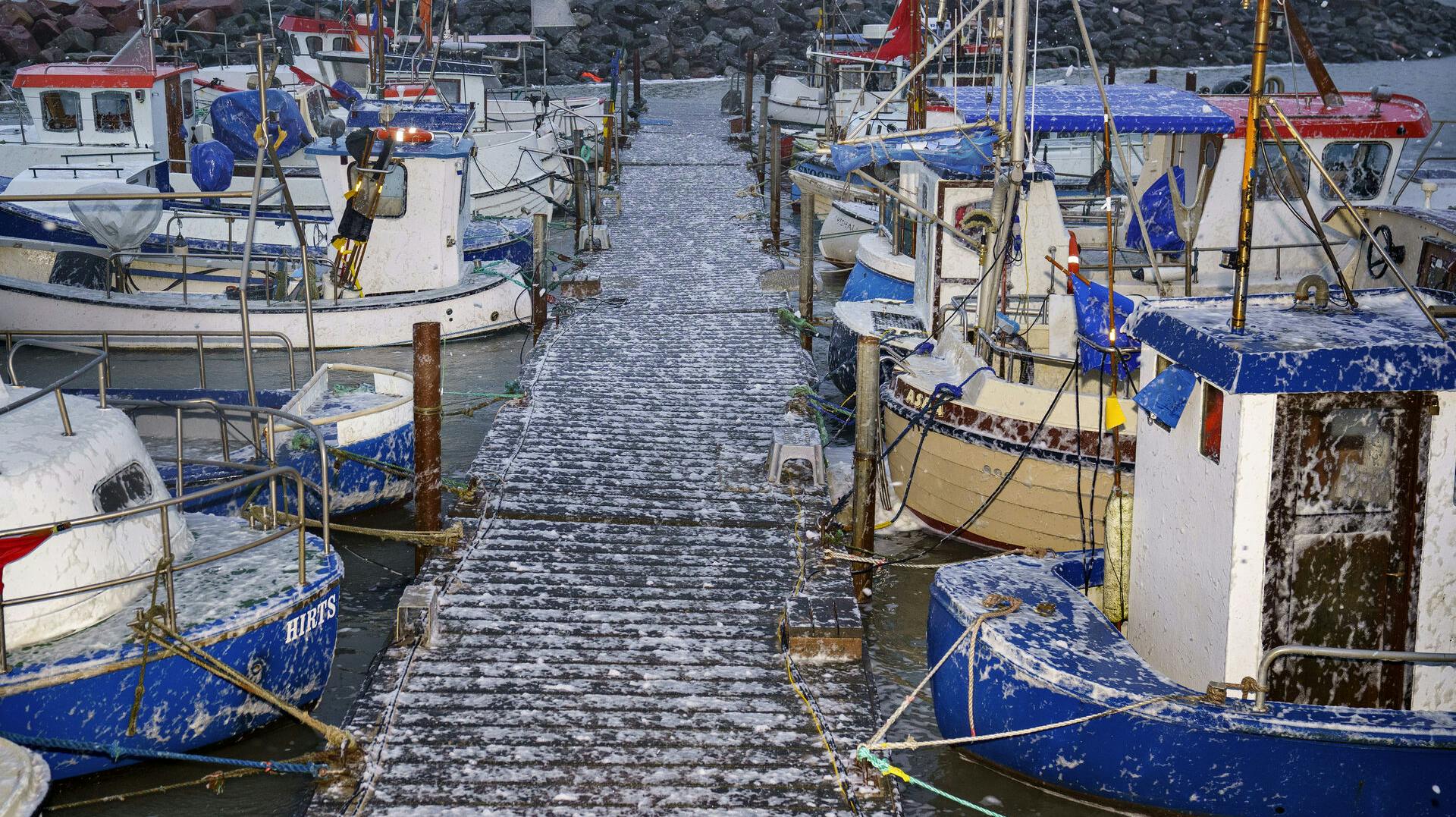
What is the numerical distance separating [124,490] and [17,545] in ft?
3.88

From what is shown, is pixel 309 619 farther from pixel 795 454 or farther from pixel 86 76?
pixel 86 76

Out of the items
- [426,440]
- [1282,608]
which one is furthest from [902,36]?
[1282,608]

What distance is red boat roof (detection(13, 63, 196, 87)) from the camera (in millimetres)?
25734

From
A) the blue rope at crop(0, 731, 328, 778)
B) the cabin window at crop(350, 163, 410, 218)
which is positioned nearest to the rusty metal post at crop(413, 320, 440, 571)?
the blue rope at crop(0, 731, 328, 778)

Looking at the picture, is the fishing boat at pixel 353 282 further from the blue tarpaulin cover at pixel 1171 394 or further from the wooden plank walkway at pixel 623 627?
the blue tarpaulin cover at pixel 1171 394

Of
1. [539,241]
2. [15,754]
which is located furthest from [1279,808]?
[539,241]

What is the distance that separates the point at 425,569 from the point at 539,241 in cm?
955

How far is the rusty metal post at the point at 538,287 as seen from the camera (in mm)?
18422

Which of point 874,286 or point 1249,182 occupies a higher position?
point 1249,182

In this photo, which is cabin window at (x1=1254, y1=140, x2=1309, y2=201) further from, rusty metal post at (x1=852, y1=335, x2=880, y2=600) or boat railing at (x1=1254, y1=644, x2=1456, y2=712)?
boat railing at (x1=1254, y1=644, x2=1456, y2=712)

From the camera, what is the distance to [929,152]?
16.4 meters

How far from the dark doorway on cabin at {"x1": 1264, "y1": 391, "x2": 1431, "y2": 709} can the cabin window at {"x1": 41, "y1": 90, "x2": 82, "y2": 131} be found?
986 inches

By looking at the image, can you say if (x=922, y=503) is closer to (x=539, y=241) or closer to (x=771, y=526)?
(x=771, y=526)

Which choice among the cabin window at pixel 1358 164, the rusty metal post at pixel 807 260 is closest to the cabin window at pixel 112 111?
the rusty metal post at pixel 807 260
